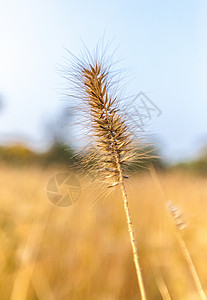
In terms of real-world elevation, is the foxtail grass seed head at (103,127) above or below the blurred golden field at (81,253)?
above

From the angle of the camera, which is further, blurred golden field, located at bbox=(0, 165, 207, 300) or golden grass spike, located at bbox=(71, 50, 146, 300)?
blurred golden field, located at bbox=(0, 165, 207, 300)

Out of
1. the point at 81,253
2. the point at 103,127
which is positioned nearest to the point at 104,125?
the point at 103,127

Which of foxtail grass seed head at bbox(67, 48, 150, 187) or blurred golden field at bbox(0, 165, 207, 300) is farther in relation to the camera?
blurred golden field at bbox(0, 165, 207, 300)

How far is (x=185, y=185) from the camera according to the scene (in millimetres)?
4305

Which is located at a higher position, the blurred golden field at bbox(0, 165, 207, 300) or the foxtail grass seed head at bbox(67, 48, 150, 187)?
the foxtail grass seed head at bbox(67, 48, 150, 187)

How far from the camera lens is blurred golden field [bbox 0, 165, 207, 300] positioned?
5.29 feet

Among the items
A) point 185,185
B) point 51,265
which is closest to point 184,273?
point 51,265

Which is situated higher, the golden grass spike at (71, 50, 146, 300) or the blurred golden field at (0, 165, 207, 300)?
the golden grass spike at (71, 50, 146, 300)

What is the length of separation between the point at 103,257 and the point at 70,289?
389 millimetres

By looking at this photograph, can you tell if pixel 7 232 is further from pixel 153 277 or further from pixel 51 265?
pixel 153 277

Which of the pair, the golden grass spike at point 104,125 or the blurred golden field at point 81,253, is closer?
the golden grass spike at point 104,125

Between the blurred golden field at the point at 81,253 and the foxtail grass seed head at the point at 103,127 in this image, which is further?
the blurred golden field at the point at 81,253

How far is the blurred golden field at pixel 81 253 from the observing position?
1612 mm

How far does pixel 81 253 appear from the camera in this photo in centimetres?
195
